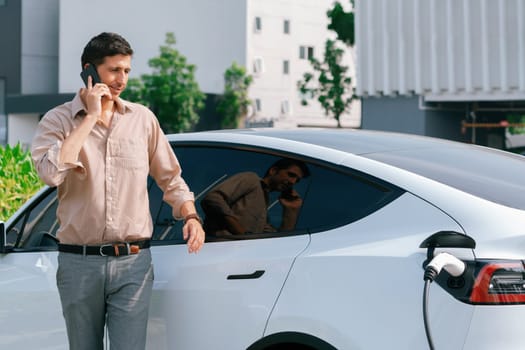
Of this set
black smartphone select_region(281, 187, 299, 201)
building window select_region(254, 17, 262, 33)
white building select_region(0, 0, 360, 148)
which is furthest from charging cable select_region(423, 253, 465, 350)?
building window select_region(254, 17, 262, 33)

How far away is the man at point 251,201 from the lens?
3.68 metres

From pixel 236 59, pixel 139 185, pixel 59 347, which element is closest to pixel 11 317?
pixel 59 347

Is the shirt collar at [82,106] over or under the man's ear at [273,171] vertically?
over

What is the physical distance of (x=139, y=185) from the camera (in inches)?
146

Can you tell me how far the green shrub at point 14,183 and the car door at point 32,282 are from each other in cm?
519

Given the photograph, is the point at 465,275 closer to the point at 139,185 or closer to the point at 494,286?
the point at 494,286

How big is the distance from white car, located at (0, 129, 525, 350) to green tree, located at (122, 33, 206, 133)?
174ft

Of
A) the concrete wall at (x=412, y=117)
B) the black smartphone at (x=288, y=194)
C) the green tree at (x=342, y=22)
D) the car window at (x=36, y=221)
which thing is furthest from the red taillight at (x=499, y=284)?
the green tree at (x=342, y=22)

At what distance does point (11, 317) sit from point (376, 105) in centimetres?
2533

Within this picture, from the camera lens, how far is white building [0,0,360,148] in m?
Answer: 63.6

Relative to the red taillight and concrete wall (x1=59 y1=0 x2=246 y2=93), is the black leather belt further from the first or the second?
concrete wall (x1=59 y1=0 x2=246 y2=93)

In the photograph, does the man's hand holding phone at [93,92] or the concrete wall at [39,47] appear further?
the concrete wall at [39,47]

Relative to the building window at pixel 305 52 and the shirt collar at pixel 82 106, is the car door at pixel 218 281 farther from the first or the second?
the building window at pixel 305 52

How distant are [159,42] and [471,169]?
62.4 metres
